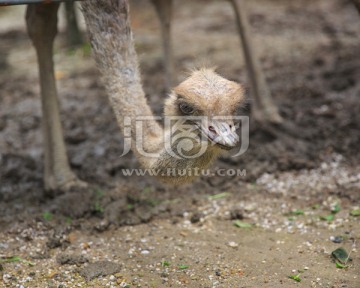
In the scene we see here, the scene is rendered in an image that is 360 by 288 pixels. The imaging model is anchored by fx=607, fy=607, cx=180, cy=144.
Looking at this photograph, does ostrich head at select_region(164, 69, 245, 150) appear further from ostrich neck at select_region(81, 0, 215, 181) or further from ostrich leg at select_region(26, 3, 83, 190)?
ostrich leg at select_region(26, 3, 83, 190)

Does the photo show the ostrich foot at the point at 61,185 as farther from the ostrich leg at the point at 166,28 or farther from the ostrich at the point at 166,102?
the ostrich at the point at 166,102

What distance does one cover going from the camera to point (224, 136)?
2.55 meters

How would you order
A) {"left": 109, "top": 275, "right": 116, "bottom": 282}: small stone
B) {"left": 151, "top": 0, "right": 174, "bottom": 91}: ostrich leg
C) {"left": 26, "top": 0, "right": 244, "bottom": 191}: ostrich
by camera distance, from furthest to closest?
{"left": 151, "top": 0, "right": 174, "bottom": 91}: ostrich leg
{"left": 109, "top": 275, "right": 116, "bottom": 282}: small stone
{"left": 26, "top": 0, "right": 244, "bottom": 191}: ostrich

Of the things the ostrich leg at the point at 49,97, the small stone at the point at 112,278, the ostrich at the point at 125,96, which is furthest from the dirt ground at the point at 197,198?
the ostrich at the point at 125,96

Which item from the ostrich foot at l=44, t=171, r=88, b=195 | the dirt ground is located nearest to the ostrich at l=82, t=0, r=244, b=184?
the dirt ground

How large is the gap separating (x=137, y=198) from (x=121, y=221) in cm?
30

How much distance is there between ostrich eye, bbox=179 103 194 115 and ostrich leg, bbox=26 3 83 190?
4.92 ft

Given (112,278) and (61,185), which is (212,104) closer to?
(112,278)

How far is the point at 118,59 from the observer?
3.36 m

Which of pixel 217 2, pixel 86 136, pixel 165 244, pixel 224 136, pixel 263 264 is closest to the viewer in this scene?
pixel 224 136

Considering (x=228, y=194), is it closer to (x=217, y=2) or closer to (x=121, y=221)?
(x=121, y=221)

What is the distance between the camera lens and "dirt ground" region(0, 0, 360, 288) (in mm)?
3332

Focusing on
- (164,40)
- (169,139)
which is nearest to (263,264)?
(169,139)

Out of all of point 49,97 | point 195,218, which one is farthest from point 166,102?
point 49,97
